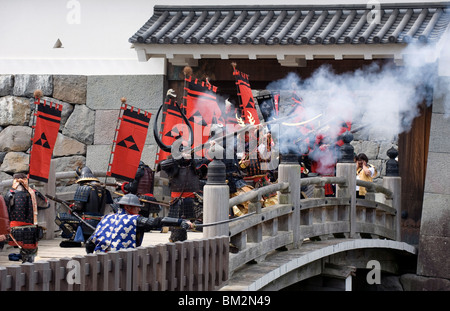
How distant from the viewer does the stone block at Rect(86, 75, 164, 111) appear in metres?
15.7

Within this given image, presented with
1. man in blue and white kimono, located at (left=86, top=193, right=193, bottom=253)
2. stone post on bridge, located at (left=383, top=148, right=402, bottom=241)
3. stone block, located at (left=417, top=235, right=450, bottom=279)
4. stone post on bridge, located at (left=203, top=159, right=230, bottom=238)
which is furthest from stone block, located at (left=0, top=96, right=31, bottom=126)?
stone block, located at (left=417, top=235, right=450, bottom=279)

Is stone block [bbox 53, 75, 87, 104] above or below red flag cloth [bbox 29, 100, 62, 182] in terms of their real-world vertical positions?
above

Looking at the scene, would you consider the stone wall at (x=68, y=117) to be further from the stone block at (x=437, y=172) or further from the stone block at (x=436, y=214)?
the stone block at (x=436, y=214)

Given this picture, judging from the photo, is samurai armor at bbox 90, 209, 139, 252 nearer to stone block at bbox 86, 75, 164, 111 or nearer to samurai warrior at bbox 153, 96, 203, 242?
samurai warrior at bbox 153, 96, 203, 242

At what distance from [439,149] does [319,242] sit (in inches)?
139

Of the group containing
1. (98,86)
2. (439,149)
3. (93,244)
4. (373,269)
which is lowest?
(373,269)

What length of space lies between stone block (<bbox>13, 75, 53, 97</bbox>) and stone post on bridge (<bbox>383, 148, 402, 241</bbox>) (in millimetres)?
6651

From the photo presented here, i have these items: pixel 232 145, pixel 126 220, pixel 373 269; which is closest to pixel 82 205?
pixel 232 145

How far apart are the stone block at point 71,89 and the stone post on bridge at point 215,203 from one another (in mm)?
6962

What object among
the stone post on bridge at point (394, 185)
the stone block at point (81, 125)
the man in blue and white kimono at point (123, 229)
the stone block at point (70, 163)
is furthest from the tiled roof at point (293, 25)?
the man in blue and white kimono at point (123, 229)

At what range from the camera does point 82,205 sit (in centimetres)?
1216

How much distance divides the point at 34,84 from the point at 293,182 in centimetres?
656
